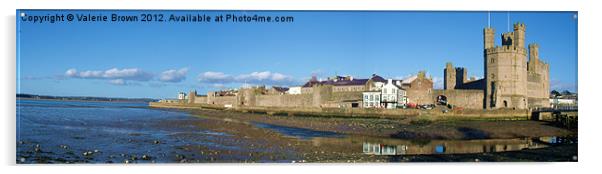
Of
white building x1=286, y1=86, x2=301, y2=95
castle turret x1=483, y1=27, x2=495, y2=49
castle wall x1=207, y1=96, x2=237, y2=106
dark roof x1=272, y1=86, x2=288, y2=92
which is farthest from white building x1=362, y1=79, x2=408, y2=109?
castle wall x1=207, y1=96, x2=237, y2=106

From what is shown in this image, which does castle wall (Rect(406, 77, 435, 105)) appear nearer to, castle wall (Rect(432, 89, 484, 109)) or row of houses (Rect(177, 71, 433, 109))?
row of houses (Rect(177, 71, 433, 109))

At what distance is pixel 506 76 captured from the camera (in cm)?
817

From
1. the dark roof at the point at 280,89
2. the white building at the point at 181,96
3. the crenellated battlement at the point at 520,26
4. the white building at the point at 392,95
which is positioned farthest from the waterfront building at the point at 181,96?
the crenellated battlement at the point at 520,26

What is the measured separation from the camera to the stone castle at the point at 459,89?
296 inches

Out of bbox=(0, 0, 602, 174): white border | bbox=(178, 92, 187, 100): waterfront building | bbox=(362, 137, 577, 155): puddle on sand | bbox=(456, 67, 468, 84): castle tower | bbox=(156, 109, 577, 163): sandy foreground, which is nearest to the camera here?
bbox=(0, 0, 602, 174): white border

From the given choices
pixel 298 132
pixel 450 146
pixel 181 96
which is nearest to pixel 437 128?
pixel 450 146

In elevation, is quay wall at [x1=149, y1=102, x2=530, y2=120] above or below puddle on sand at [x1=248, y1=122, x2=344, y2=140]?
above

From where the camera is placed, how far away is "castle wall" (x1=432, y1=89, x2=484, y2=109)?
7.91 metres

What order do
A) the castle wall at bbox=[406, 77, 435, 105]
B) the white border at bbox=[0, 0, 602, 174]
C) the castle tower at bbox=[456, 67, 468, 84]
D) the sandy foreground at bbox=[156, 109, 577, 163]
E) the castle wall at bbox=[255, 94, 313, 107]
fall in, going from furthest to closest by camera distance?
the castle wall at bbox=[255, 94, 313, 107], the castle wall at bbox=[406, 77, 435, 105], the castle tower at bbox=[456, 67, 468, 84], the sandy foreground at bbox=[156, 109, 577, 163], the white border at bbox=[0, 0, 602, 174]

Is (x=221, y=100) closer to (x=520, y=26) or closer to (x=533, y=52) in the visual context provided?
(x=520, y=26)

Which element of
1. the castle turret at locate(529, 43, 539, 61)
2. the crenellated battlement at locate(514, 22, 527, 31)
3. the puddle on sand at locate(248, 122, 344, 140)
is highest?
the crenellated battlement at locate(514, 22, 527, 31)

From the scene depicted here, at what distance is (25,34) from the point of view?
21.6 ft

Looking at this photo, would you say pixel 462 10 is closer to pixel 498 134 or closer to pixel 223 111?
pixel 498 134
